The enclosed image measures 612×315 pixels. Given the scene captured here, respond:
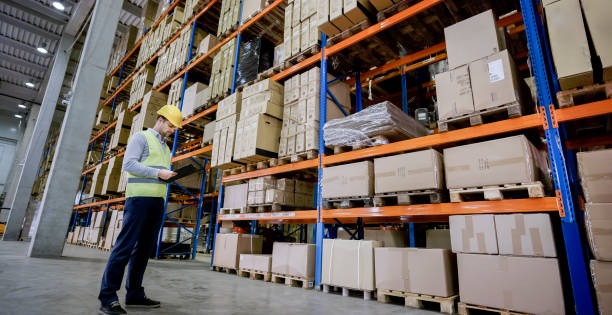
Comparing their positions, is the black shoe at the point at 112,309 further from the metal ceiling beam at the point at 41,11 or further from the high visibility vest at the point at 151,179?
the metal ceiling beam at the point at 41,11

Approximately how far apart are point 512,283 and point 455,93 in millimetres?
1919

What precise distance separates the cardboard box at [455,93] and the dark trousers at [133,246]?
310cm

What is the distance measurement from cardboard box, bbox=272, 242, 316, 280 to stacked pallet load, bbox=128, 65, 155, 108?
29.0 feet

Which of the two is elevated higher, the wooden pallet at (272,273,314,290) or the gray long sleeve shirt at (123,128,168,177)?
the gray long sleeve shirt at (123,128,168,177)

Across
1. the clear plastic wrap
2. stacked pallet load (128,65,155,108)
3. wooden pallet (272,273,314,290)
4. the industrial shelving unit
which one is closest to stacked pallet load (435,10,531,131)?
the industrial shelving unit

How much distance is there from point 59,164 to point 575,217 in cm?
792

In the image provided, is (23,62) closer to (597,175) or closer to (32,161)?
(32,161)

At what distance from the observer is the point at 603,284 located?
215 centimetres

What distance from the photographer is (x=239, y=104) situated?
611 centimetres

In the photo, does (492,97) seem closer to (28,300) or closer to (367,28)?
(367,28)

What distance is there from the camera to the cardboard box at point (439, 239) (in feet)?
14.0

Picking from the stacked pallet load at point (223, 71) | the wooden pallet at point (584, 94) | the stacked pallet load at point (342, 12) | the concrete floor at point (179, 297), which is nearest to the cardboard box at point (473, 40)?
the wooden pallet at point (584, 94)

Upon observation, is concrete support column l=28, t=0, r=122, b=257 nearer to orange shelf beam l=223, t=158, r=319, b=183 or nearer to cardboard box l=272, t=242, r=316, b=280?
orange shelf beam l=223, t=158, r=319, b=183

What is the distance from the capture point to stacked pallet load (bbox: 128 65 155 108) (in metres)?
10.7
